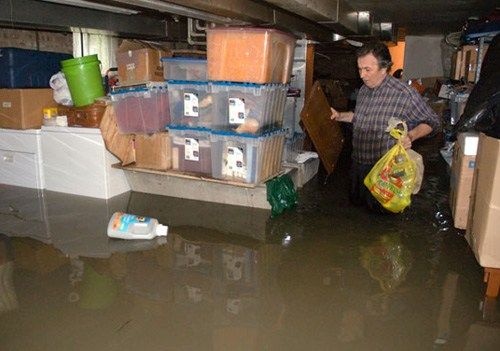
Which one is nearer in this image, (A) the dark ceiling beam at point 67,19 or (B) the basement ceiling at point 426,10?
(A) the dark ceiling beam at point 67,19

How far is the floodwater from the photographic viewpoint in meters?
1.81

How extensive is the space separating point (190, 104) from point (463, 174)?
213cm

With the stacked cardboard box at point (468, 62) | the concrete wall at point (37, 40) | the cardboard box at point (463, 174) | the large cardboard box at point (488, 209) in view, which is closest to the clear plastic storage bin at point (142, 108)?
the concrete wall at point (37, 40)

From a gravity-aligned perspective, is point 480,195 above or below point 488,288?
above

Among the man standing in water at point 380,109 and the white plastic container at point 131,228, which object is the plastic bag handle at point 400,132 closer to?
the man standing in water at point 380,109

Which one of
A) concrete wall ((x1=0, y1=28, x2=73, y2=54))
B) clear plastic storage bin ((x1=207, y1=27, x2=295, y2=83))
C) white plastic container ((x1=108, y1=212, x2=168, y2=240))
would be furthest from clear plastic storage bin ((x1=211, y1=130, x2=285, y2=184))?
concrete wall ((x1=0, y1=28, x2=73, y2=54))

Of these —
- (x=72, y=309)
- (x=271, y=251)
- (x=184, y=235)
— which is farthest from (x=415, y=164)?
(x=72, y=309)

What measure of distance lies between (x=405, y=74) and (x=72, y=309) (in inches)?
304

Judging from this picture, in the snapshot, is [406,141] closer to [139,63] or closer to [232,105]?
[232,105]

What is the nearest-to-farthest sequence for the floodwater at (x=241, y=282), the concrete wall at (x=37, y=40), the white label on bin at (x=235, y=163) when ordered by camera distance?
the floodwater at (x=241, y=282), the white label on bin at (x=235, y=163), the concrete wall at (x=37, y=40)

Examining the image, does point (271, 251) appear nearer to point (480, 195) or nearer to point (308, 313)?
point (308, 313)

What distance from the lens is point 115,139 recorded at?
11.8 feet

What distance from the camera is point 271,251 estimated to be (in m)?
2.68

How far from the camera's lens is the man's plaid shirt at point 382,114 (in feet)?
9.58
